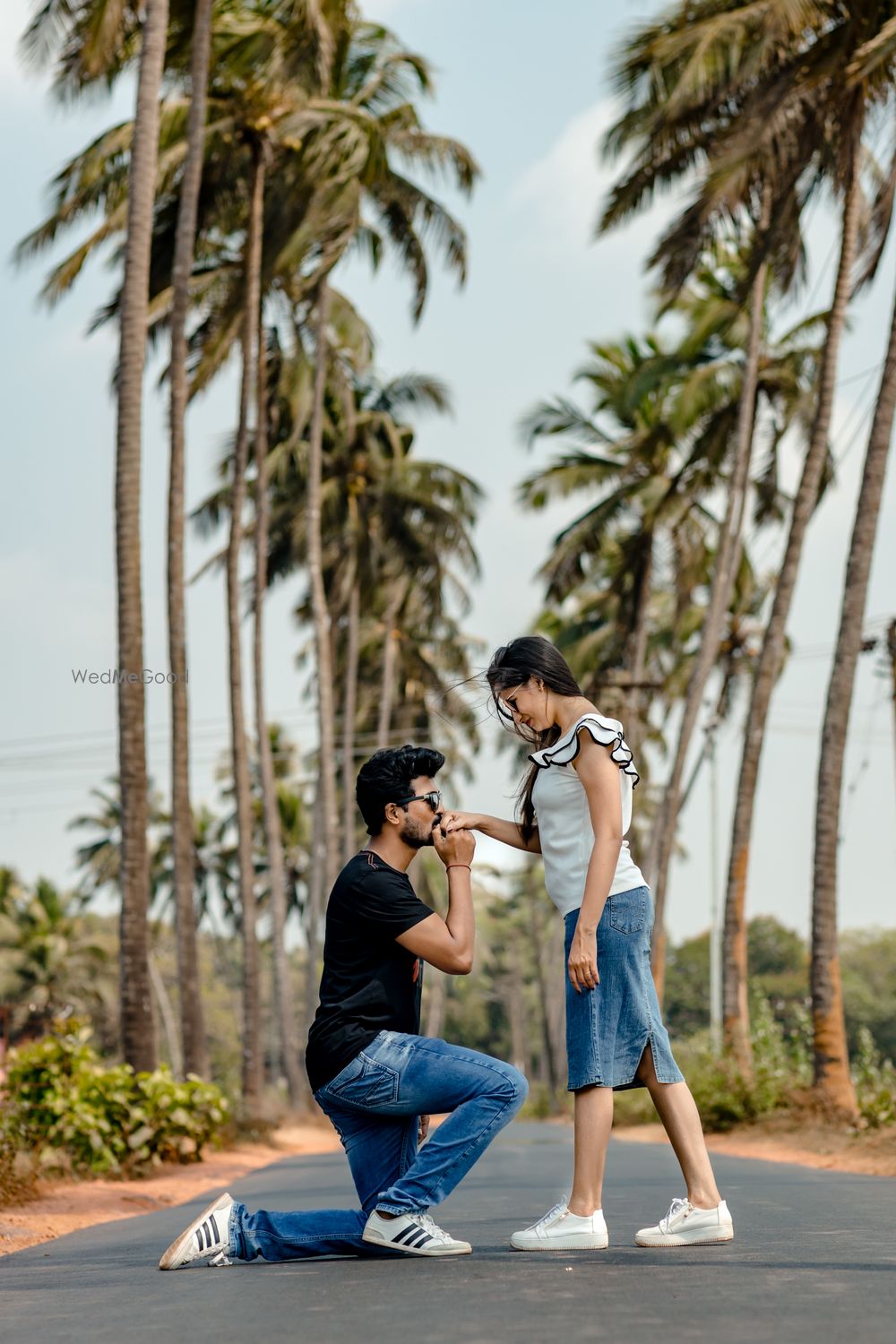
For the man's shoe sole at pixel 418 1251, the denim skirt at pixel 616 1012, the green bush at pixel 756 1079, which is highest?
the denim skirt at pixel 616 1012

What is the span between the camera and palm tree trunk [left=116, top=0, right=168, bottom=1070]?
15633 mm

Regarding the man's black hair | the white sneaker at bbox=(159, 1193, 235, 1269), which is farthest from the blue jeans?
the man's black hair

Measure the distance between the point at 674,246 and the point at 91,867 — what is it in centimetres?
4292

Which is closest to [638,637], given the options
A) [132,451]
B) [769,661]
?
[769,661]

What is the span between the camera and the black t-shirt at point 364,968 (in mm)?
5277

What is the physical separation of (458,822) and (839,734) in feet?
38.8

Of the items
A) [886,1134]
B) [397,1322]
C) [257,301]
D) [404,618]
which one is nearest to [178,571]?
[257,301]

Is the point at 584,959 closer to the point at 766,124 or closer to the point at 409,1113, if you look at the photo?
the point at 409,1113

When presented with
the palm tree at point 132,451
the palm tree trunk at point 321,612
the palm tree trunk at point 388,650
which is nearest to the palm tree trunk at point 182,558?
the palm tree at point 132,451

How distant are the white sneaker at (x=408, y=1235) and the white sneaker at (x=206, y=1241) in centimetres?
49

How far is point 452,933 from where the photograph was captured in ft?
17.2

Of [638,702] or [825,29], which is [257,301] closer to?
[825,29]

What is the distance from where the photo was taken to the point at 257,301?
26688 mm

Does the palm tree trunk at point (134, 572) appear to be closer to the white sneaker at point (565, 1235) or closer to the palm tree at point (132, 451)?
the palm tree at point (132, 451)
